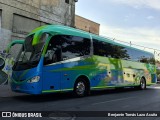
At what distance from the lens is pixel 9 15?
21484 millimetres

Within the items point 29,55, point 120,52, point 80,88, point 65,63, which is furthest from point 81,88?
point 120,52

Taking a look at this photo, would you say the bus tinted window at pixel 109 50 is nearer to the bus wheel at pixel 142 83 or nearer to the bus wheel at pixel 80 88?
the bus wheel at pixel 80 88

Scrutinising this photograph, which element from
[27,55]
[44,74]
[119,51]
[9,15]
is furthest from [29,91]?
[9,15]

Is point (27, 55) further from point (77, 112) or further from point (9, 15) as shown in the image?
point (9, 15)

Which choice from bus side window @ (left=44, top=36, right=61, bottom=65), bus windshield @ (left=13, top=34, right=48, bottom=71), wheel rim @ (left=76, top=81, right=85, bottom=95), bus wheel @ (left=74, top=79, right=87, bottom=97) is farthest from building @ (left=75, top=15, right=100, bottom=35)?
bus side window @ (left=44, top=36, right=61, bottom=65)

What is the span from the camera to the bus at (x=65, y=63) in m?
12.4

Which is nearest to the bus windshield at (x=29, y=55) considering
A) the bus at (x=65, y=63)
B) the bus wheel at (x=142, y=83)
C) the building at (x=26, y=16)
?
the bus at (x=65, y=63)

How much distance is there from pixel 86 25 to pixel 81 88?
2721cm

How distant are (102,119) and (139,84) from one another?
12926 mm

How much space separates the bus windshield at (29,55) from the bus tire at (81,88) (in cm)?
270

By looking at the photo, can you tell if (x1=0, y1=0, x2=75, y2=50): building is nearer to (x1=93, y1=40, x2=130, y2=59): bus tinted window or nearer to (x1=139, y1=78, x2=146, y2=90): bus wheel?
(x1=93, y1=40, x2=130, y2=59): bus tinted window

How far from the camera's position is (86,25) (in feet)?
134

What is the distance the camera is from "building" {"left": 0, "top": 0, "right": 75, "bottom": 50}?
2122 centimetres

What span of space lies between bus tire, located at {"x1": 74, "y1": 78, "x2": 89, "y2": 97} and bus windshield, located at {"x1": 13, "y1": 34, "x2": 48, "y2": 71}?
2.70 meters
